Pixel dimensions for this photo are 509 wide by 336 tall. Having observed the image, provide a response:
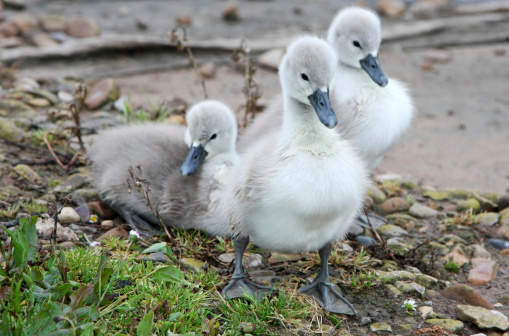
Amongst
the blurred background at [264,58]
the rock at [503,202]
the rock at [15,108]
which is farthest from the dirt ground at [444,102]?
the rock at [15,108]

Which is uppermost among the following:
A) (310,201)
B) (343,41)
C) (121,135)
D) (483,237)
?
(343,41)

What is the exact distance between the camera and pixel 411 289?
3.78 metres

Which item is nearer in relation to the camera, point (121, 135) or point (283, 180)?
point (283, 180)

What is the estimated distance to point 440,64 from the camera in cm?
936

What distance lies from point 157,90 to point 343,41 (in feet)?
11.0

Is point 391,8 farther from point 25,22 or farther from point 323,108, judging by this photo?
point 323,108

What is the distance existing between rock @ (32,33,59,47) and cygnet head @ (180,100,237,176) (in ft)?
14.4

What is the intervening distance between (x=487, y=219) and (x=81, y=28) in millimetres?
6236

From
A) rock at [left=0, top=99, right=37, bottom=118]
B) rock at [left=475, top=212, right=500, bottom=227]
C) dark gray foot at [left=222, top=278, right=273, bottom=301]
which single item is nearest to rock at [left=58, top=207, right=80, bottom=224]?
dark gray foot at [left=222, top=278, right=273, bottom=301]

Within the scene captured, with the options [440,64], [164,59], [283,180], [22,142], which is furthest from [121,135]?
[440,64]

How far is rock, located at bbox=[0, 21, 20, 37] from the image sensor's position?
8469 millimetres

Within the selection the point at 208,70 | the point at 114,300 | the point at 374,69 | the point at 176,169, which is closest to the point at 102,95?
the point at 208,70

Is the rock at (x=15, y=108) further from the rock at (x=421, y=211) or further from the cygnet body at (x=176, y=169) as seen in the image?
the rock at (x=421, y=211)

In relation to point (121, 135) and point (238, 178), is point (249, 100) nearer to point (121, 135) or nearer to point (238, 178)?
point (121, 135)
